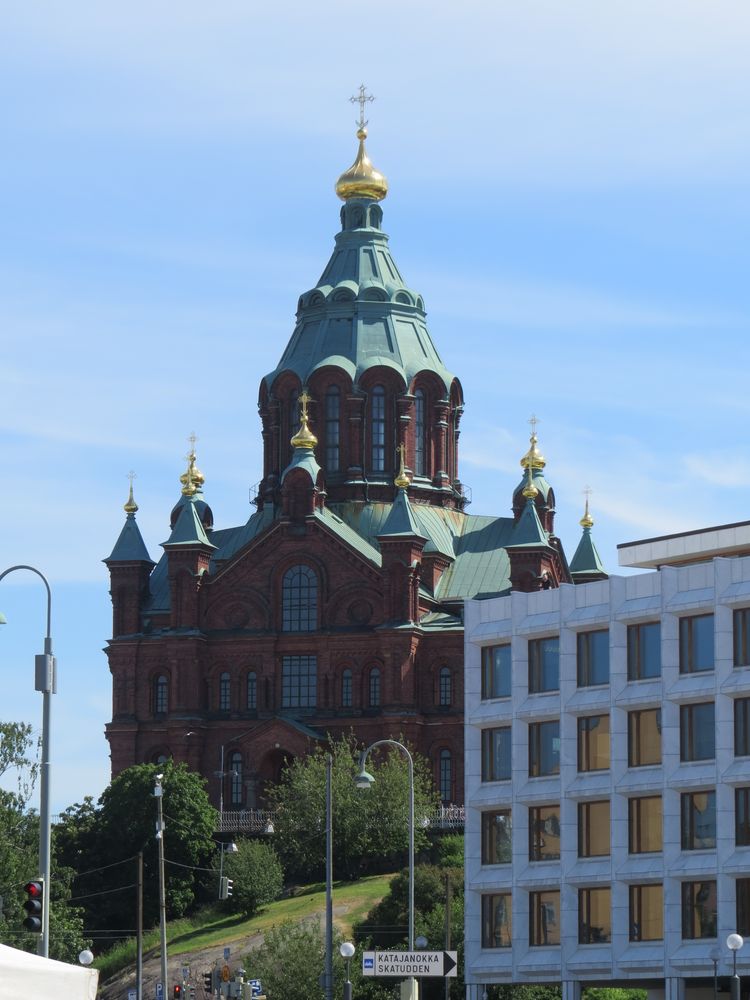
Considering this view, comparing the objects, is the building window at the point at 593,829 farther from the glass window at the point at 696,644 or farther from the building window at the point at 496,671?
the building window at the point at 496,671

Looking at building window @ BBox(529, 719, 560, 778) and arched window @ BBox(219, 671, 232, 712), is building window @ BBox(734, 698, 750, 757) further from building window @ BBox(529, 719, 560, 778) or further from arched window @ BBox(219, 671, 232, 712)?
arched window @ BBox(219, 671, 232, 712)

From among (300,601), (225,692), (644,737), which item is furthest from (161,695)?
(644,737)

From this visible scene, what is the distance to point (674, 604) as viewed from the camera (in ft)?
230

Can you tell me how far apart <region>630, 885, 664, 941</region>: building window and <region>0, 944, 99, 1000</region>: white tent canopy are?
45662mm

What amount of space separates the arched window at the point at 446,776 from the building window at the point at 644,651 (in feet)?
138

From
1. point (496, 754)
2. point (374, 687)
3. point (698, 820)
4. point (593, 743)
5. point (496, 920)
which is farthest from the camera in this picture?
point (374, 687)

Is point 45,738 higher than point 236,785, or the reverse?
point 236,785

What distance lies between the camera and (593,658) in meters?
73.1

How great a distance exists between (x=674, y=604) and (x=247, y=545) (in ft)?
163

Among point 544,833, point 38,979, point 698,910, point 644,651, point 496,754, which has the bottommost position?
point 38,979

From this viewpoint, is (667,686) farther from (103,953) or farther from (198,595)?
(198,595)

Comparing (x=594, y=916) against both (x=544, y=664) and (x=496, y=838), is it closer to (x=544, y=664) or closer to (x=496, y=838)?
(x=496, y=838)

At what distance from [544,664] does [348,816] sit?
30773 millimetres

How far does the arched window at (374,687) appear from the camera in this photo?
377 feet
